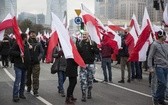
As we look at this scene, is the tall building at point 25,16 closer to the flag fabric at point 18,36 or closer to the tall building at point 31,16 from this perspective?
the tall building at point 31,16

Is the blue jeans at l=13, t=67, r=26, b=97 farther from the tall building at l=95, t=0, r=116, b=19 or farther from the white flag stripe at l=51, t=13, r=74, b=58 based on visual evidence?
the tall building at l=95, t=0, r=116, b=19

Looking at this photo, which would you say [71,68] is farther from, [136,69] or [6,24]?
[136,69]

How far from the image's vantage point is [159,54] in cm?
1065

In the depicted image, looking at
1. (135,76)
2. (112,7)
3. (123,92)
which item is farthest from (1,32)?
(112,7)

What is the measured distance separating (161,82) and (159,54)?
709 millimetres

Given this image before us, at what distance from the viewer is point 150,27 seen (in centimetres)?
1286

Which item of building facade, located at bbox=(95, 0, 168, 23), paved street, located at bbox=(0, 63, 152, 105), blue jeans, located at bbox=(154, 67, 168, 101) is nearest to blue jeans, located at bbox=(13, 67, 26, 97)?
paved street, located at bbox=(0, 63, 152, 105)

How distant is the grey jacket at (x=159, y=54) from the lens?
34.8 feet

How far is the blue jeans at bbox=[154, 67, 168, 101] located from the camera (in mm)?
10602

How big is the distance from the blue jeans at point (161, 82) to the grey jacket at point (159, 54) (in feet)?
0.42

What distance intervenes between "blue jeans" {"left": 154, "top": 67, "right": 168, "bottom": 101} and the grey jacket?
0.42 ft

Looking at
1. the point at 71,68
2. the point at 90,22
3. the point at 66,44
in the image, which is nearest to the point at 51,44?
the point at 66,44

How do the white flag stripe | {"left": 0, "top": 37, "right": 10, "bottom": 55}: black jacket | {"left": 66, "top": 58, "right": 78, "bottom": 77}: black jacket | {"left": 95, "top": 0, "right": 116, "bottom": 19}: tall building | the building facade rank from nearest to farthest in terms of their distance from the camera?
the white flag stripe → {"left": 66, "top": 58, "right": 78, "bottom": 77}: black jacket → {"left": 0, "top": 37, "right": 10, "bottom": 55}: black jacket → {"left": 95, "top": 0, "right": 116, "bottom": 19}: tall building → the building facade

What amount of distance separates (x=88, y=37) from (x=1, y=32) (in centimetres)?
247
